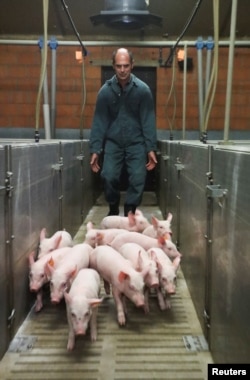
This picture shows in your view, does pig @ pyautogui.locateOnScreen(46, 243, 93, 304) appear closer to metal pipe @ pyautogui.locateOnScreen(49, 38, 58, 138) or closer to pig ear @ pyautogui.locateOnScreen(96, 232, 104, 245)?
pig ear @ pyautogui.locateOnScreen(96, 232, 104, 245)

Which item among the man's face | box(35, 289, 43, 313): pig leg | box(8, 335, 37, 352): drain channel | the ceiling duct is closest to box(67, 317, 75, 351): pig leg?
box(8, 335, 37, 352): drain channel

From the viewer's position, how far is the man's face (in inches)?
137

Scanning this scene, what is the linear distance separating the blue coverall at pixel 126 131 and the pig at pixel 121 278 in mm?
1377

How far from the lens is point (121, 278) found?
2098mm

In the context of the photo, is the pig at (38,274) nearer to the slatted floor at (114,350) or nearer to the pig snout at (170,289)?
the slatted floor at (114,350)

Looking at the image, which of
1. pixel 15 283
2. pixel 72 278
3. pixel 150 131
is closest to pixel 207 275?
pixel 72 278

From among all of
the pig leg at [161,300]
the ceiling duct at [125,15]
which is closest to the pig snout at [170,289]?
the pig leg at [161,300]

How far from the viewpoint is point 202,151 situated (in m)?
2.12

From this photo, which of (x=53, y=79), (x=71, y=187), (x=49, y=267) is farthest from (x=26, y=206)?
(x=53, y=79)

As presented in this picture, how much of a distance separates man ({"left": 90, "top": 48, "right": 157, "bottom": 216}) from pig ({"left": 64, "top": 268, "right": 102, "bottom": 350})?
5.71ft

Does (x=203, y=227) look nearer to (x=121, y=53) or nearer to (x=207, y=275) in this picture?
(x=207, y=275)

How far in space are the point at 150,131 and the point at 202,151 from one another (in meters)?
1.61

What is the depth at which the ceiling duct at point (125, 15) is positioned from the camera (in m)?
4.11

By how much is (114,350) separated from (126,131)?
217 centimetres
